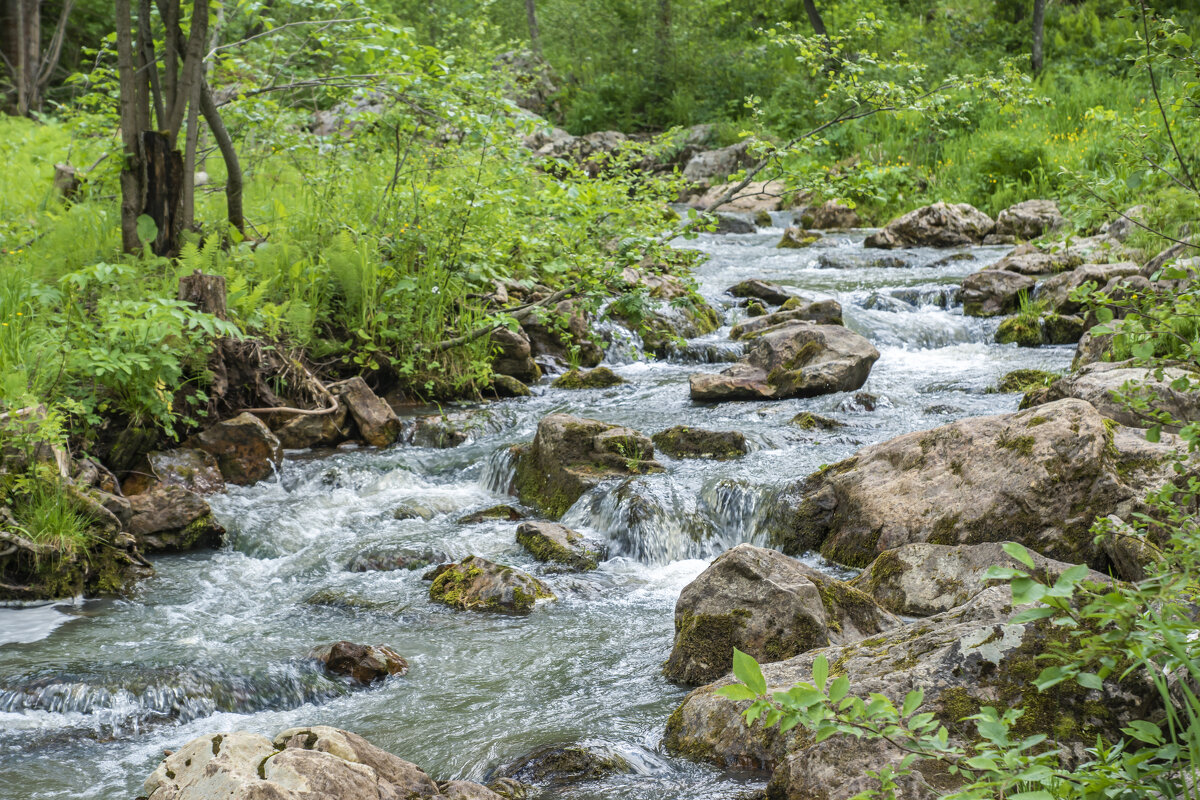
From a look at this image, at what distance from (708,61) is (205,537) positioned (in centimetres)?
2670

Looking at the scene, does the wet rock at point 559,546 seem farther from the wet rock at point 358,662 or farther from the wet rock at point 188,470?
the wet rock at point 188,470

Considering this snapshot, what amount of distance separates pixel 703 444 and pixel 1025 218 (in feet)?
37.6

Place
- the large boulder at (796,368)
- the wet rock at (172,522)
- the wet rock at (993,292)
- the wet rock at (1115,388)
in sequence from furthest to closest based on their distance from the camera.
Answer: the wet rock at (993,292) → the large boulder at (796,368) → the wet rock at (172,522) → the wet rock at (1115,388)

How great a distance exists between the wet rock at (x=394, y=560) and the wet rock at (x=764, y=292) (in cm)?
774

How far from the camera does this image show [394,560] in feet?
19.8

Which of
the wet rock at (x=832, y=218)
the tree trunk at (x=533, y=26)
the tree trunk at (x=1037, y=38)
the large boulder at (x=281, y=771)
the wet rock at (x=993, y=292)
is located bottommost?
the large boulder at (x=281, y=771)

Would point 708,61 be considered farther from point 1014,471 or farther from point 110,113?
point 1014,471

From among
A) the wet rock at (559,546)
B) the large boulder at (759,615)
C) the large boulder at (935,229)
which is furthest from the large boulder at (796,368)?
the large boulder at (935,229)

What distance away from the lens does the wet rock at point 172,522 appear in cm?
613

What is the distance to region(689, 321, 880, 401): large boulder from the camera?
8.90 meters

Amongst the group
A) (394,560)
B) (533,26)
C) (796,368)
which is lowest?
(394,560)

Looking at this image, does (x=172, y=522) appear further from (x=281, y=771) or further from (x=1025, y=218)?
(x=1025, y=218)

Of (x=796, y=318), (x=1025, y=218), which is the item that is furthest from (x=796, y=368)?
(x=1025, y=218)

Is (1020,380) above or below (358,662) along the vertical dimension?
above
